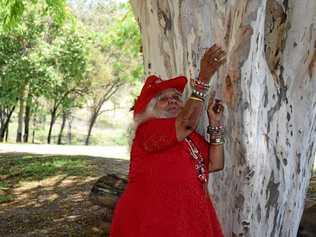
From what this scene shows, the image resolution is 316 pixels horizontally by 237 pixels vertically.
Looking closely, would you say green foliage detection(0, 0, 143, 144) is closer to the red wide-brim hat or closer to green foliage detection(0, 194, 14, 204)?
green foliage detection(0, 194, 14, 204)

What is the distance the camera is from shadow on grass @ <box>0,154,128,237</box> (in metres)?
7.11

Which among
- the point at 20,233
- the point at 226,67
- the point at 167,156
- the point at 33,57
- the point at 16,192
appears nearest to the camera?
the point at 167,156

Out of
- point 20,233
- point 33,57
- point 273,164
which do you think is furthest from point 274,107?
point 33,57

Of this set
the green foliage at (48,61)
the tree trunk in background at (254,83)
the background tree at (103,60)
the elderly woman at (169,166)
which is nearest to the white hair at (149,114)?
the elderly woman at (169,166)

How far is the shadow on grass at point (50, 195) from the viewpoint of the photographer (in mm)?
7113

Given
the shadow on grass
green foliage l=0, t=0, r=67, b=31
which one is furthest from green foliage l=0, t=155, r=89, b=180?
green foliage l=0, t=0, r=67, b=31

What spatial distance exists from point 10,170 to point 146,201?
942 centimetres

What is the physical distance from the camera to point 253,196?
3.47m

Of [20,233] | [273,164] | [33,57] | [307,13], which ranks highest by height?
[33,57]

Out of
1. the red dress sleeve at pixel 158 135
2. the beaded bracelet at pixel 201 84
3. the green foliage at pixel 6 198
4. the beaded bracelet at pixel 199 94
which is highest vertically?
the beaded bracelet at pixel 201 84

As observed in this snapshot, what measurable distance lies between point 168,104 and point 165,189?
486 millimetres

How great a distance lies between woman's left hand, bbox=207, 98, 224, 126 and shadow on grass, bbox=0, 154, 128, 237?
353 cm

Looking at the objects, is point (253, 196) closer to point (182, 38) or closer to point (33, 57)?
point (182, 38)

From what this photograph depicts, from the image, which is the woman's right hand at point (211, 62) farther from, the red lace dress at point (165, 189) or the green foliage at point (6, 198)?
the green foliage at point (6, 198)
